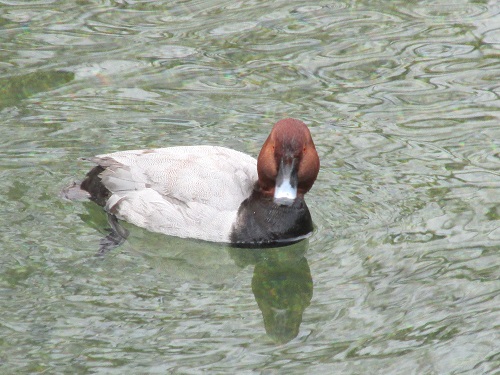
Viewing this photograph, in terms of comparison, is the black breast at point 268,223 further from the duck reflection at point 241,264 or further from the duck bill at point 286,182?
the duck bill at point 286,182

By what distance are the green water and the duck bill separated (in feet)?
1.48

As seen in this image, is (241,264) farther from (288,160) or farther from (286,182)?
(288,160)

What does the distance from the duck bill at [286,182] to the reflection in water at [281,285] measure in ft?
1.42

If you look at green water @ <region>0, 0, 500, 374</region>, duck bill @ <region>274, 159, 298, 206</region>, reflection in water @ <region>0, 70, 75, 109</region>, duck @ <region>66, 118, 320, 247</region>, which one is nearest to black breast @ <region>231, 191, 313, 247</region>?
duck @ <region>66, 118, 320, 247</region>

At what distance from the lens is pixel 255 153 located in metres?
8.55

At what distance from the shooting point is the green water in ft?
19.7

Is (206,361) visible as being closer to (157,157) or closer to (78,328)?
(78,328)

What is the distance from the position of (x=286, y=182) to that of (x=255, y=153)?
4.66 ft

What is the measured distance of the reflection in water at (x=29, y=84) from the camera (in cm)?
934

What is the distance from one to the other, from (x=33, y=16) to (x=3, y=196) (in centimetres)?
367

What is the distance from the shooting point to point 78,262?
22.9ft

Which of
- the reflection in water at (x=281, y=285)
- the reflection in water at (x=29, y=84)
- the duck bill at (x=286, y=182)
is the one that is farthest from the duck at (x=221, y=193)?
the reflection in water at (x=29, y=84)

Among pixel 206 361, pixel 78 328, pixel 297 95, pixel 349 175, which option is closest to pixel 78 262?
pixel 78 328

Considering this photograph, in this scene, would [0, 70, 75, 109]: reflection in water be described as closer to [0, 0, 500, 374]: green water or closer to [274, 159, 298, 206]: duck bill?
[0, 0, 500, 374]: green water
